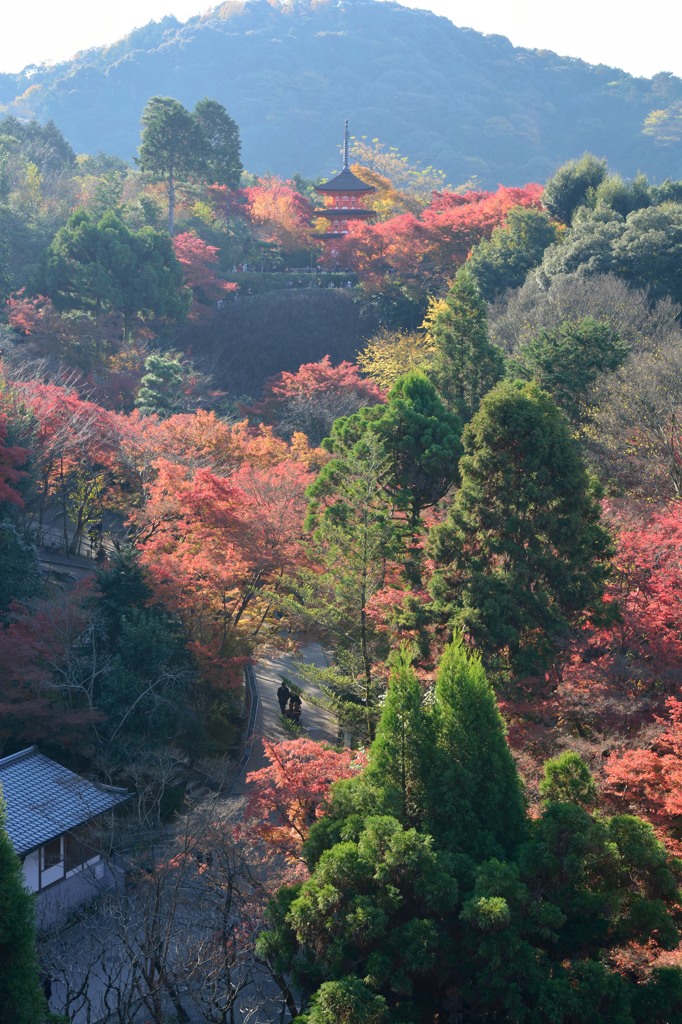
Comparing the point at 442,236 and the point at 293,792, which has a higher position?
the point at 442,236

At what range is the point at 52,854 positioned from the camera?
1464 centimetres

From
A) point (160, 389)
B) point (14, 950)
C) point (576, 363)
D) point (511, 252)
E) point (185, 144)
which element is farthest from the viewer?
point (185, 144)

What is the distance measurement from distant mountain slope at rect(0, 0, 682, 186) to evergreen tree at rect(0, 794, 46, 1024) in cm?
11095

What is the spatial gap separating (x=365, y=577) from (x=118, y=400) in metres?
19.0

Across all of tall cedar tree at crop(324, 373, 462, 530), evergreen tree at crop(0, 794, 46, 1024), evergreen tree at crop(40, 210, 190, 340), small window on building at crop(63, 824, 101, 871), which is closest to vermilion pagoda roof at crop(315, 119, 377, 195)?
evergreen tree at crop(40, 210, 190, 340)

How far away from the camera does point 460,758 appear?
11.5 m

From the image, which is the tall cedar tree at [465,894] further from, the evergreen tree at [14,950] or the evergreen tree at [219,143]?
the evergreen tree at [219,143]

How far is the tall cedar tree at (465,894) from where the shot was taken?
9.89 meters

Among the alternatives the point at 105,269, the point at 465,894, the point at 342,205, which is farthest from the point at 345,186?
the point at 465,894

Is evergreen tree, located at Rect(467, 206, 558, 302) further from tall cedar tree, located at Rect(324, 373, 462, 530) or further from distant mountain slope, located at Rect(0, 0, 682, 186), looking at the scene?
distant mountain slope, located at Rect(0, 0, 682, 186)

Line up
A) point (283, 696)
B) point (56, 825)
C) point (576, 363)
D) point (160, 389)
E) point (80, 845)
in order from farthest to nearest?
point (160, 389)
point (576, 363)
point (283, 696)
point (80, 845)
point (56, 825)

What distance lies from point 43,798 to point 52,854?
32.9 inches

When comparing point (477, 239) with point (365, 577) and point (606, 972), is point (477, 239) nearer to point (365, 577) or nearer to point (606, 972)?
point (365, 577)

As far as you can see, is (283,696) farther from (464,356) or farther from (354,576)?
(464,356)
